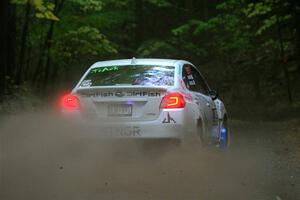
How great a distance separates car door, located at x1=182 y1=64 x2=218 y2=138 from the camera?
973 cm

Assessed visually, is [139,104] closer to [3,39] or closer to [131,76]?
[131,76]

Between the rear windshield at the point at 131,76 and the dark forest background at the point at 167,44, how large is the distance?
6468mm

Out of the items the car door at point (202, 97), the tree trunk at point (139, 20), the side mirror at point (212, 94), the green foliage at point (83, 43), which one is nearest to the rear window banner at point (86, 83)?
the car door at point (202, 97)

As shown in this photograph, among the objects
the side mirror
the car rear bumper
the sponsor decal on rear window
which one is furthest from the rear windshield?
the side mirror

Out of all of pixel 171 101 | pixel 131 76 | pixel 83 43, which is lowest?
pixel 171 101

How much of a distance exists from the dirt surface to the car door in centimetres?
45

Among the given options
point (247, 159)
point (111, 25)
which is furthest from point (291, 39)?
A: point (247, 159)

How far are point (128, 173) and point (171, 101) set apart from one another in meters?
1.21

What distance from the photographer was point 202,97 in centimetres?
1023

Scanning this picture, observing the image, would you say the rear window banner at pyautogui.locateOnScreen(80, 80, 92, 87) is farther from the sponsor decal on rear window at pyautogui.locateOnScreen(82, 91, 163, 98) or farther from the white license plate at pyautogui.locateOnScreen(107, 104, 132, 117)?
the white license plate at pyautogui.locateOnScreen(107, 104, 132, 117)

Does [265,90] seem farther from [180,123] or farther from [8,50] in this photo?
[180,123]

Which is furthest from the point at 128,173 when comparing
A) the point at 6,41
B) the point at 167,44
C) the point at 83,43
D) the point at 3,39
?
the point at 167,44

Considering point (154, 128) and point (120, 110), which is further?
point (120, 110)

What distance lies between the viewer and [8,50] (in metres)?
16.7
